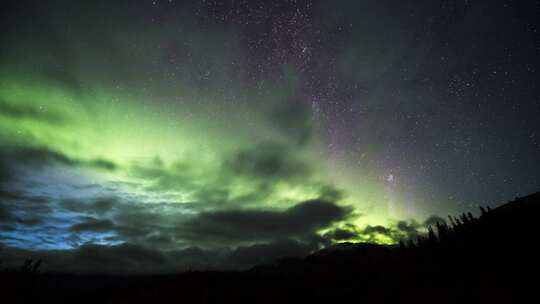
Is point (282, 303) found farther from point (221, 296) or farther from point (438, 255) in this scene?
point (438, 255)

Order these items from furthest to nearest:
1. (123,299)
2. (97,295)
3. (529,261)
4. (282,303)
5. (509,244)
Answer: (97,295), (123,299), (282,303), (509,244), (529,261)

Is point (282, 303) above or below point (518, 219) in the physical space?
below

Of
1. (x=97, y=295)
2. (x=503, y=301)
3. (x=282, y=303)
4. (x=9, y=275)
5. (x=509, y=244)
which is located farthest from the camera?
(x=97, y=295)

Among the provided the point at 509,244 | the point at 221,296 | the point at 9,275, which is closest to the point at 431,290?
the point at 509,244

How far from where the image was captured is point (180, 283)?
101m

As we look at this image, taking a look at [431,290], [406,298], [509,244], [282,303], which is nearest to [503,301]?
[431,290]

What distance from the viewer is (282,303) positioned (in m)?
80.2

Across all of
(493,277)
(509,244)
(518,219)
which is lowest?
(493,277)

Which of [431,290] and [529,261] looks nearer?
[431,290]

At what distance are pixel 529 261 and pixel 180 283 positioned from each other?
99745mm

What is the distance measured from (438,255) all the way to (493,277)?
127 ft

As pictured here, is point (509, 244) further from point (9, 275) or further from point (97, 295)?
point (97, 295)

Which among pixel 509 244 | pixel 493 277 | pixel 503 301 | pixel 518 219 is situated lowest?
pixel 503 301

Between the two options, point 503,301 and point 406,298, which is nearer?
point 503,301
